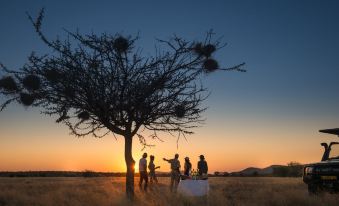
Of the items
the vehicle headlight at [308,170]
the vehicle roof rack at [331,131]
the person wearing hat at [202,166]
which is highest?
the vehicle roof rack at [331,131]

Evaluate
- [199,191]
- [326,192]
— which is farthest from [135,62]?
[326,192]

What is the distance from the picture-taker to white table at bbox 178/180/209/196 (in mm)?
15516

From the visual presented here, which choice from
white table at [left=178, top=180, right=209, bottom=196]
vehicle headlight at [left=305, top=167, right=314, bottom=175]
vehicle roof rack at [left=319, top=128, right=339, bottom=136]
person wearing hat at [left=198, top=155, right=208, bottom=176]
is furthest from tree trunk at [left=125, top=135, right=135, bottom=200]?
vehicle roof rack at [left=319, top=128, right=339, bottom=136]

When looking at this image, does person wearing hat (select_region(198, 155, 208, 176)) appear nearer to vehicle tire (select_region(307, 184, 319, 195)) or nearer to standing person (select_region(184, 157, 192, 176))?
standing person (select_region(184, 157, 192, 176))

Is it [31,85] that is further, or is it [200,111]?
[200,111]

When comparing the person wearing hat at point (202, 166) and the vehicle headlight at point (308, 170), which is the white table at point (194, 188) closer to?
the vehicle headlight at point (308, 170)

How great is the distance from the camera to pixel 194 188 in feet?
51.0

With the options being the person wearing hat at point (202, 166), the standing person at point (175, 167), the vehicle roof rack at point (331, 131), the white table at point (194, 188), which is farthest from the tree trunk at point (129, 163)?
the vehicle roof rack at point (331, 131)

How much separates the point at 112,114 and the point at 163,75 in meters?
2.08

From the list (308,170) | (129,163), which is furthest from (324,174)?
(129,163)

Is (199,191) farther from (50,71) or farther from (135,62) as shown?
(50,71)

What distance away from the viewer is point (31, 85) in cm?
1591

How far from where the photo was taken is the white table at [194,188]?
15516mm

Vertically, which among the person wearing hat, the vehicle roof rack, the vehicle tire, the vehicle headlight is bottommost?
the vehicle tire
